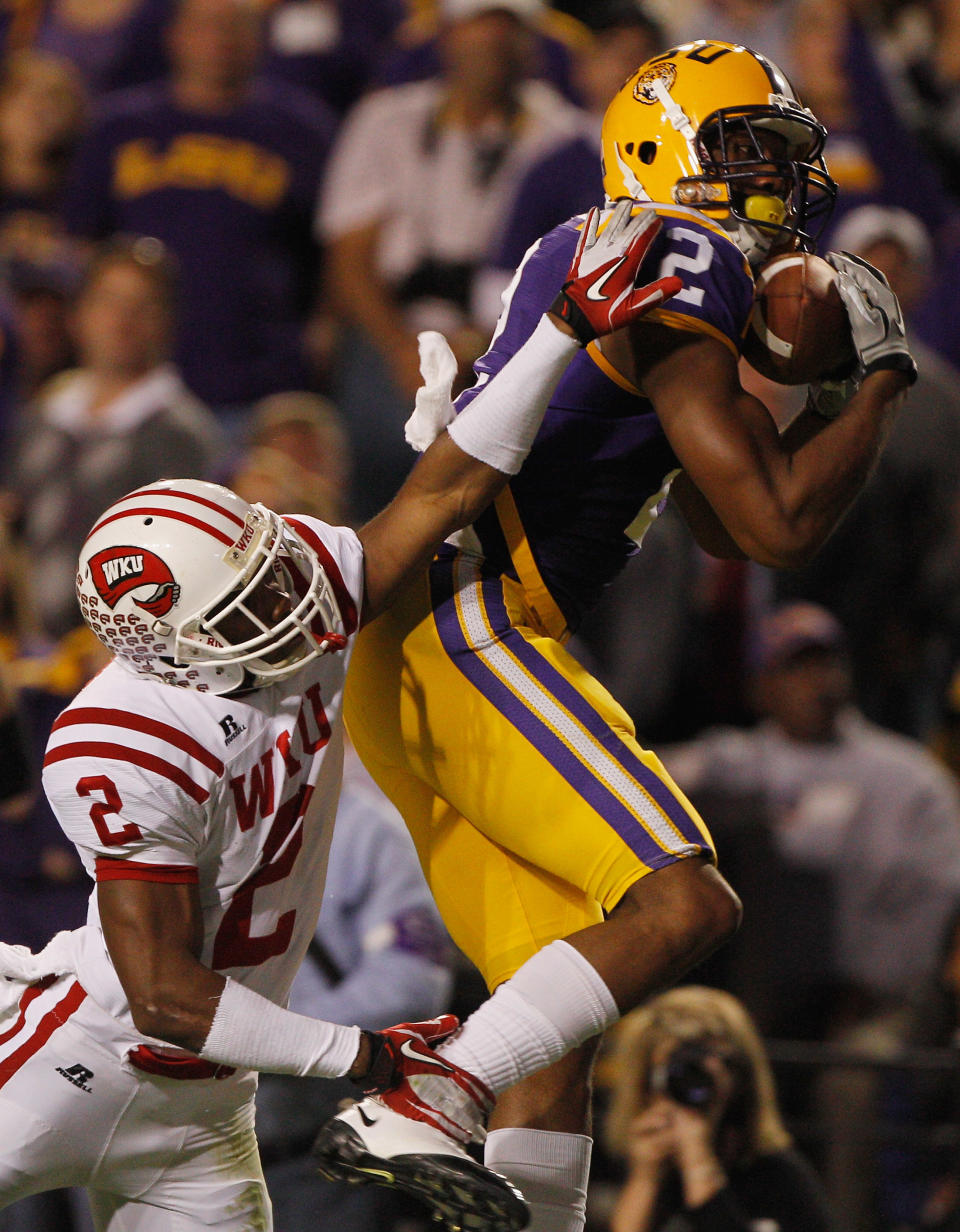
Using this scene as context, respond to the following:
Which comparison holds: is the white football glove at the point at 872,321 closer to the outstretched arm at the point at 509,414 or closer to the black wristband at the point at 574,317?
the outstretched arm at the point at 509,414

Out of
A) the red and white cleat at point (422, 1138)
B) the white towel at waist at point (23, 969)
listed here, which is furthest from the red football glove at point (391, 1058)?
the white towel at waist at point (23, 969)

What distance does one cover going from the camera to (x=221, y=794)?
2.98 metres

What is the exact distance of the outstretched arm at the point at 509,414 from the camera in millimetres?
2969

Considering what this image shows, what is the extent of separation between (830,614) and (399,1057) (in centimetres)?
371

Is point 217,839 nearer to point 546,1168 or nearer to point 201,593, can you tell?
point 201,593

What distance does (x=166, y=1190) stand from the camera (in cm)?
317

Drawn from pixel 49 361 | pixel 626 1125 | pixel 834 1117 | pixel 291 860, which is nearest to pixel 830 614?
pixel 834 1117

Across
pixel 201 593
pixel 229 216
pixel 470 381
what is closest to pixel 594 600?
pixel 201 593

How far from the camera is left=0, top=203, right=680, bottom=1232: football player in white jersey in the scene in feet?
9.45

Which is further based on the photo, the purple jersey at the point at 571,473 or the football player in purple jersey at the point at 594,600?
the purple jersey at the point at 571,473

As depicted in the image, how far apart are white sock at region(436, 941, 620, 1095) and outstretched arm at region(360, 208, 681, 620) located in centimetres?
65

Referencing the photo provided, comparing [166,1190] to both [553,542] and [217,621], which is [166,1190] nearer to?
[217,621]

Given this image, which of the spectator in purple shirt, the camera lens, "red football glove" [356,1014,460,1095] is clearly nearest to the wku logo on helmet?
"red football glove" [356,1014,460,1095]

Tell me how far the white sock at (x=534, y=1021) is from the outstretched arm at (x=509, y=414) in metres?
0.65
